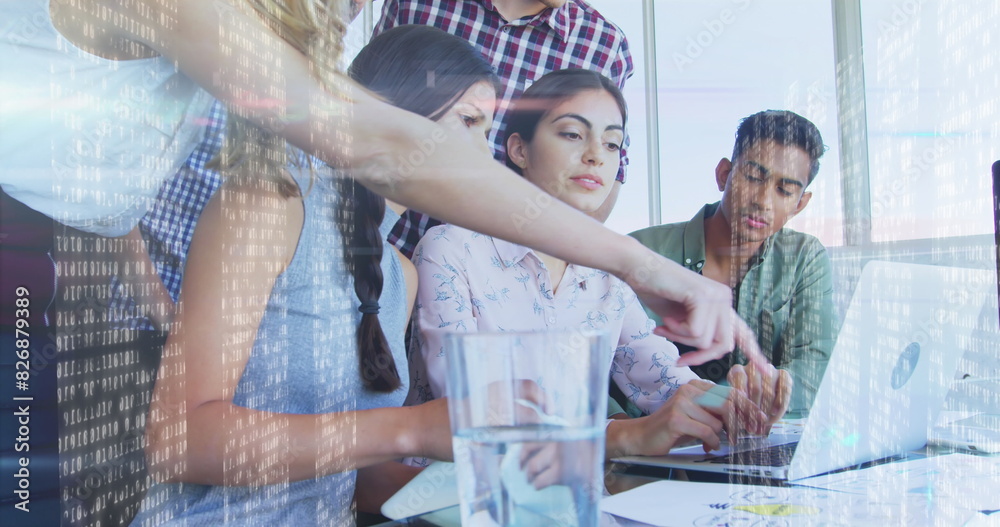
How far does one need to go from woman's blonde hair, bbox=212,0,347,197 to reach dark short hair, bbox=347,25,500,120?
0.12ft

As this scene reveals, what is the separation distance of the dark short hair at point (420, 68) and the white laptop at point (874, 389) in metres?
0.40

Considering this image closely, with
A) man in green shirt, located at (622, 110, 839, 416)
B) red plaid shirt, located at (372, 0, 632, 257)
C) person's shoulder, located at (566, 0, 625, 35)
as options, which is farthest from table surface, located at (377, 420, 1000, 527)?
person's shoulder, located at (566, 0, 625, 35)

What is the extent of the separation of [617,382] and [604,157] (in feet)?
0.86

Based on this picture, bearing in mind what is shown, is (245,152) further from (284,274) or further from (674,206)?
(674,206)

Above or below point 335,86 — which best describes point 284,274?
below

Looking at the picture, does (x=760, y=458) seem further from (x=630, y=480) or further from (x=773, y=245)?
(x=773, y=245)

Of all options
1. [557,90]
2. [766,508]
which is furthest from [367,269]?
[766,508]

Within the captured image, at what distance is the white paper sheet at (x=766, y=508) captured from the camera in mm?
416

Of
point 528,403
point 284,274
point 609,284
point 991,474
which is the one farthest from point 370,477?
point 991,474

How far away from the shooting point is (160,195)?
0.55 m

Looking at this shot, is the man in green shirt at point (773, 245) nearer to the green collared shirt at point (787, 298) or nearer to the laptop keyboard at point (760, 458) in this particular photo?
the green collared shirt at point (787, 298)

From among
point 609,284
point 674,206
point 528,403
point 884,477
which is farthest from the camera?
point 674,206

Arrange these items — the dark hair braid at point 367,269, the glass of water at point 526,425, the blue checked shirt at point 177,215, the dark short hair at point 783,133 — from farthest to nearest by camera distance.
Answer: the dark short hair at point 783,133, the dark hair braid at point 367,269, the blue checked shirt at point 177,215, the glass of water at point 526,425

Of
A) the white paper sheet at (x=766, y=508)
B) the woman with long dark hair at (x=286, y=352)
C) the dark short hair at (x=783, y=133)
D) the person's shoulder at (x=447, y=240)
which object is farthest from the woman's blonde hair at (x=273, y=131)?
the dark short hair at (x=783, y=133)
